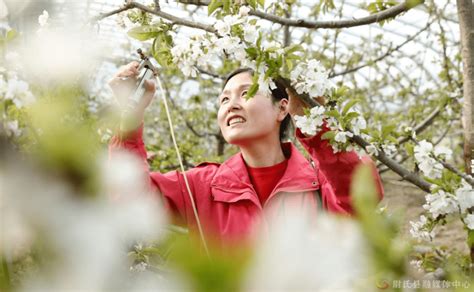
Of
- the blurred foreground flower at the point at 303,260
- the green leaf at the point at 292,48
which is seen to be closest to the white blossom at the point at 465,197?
the green leaf at the point at 292,48

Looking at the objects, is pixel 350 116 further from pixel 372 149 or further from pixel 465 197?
pixel 465 197

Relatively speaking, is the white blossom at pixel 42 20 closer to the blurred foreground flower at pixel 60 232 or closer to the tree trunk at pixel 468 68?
the blurred foreground flower at pixel 60 232

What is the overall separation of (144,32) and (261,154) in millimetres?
881

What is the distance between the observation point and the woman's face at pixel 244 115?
6.44ft

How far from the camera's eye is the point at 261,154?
2.10 meters

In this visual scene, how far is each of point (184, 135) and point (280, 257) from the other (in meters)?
4.94

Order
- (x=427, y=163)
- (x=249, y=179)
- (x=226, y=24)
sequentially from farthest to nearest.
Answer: (x=249, y=179) → (x=226, y=24) → (x=427, y=163)

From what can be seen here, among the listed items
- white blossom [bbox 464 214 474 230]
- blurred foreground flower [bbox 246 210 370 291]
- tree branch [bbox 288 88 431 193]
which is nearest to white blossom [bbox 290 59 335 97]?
tree branch [bbox 288 88 431 193]

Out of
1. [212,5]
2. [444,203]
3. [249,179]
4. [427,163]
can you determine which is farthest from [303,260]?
[249,179]

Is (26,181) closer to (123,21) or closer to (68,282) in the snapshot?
(68,282)

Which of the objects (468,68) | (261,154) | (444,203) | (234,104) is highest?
(468,68)

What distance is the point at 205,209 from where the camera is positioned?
2.01 meters

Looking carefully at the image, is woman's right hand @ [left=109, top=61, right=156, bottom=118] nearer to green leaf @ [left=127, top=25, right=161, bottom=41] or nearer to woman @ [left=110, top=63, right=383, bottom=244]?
green leaf @ [left=127, top=25, right=161, bottom=41]

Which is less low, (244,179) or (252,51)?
(252,51)
